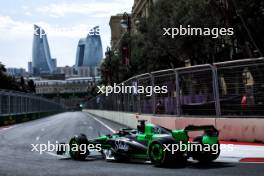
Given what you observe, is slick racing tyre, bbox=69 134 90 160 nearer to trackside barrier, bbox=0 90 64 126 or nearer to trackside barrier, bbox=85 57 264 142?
trackside barrier, bbox=85 57 264 142

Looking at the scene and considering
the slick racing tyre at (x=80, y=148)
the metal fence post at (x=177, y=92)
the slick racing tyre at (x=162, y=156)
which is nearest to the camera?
the slick racing tyre at (x=162, y=156)

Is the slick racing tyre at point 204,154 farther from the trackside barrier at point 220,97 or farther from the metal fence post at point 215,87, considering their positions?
the metal fence post at point 215,87

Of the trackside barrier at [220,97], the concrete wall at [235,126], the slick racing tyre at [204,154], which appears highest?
the trackside barrier at [220,97]

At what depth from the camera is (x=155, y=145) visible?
1101 cm

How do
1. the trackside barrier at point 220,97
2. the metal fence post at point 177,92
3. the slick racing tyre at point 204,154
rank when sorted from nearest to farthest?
the slick racing tyre at point 204,154 → the trackside barrier at point 220,97 → the metal fence post at point 177,92

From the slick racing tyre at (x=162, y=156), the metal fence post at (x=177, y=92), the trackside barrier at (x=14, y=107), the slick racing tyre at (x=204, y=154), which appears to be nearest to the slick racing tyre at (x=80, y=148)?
the slick racing tyre at (x=162, y=156)

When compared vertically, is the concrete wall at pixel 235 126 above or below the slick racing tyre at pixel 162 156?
above

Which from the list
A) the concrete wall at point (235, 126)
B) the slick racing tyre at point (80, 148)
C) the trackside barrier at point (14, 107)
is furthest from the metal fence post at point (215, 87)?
the trackside barrier at point (14, 107)

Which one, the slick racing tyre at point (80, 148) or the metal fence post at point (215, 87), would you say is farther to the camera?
the metal fence post at point (215, 87)

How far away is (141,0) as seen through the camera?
328ft

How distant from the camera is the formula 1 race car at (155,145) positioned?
10847 millimetres

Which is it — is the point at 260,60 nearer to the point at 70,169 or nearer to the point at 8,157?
the point at 70,169

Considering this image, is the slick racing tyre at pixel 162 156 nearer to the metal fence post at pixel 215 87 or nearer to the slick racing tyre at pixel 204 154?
the slick racing tyre at pixel 204 154

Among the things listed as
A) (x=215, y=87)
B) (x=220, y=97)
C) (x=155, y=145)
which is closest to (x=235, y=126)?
(x=220, y=97)
